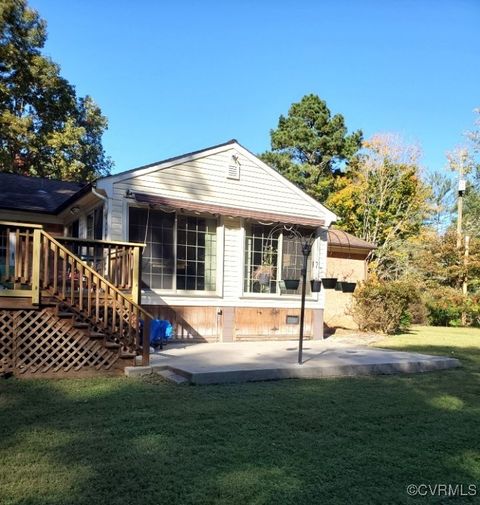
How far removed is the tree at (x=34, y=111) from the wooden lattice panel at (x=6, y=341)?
14159 mm

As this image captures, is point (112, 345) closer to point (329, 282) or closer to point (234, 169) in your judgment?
point (329, 282)

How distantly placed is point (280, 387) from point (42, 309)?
3.21m

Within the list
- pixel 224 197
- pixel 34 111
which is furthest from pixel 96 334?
pixel 34 111

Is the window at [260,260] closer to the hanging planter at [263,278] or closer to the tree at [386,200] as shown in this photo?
the hanging planter at [263,278]

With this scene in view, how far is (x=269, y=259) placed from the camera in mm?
10656

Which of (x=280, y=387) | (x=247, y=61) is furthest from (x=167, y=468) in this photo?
(x=247, y=61)

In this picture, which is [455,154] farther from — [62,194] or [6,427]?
[6,427]

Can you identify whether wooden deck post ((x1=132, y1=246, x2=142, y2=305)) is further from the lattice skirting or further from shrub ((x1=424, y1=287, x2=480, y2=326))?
shrub ((x1=424, y1=287, x2=480, y2=326))

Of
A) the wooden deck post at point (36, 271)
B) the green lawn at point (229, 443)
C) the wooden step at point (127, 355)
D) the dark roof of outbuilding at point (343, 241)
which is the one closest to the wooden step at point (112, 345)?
the wooden step at point (127, 355)

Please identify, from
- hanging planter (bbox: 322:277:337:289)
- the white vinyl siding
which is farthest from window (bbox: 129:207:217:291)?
hanging planter (bbox: 322:277:337:289)

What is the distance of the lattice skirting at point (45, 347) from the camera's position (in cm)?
578

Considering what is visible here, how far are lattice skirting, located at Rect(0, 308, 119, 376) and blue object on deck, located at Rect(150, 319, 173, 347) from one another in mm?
2098

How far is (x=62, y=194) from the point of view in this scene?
13289mm

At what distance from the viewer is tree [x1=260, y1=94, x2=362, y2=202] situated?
1103 inches
